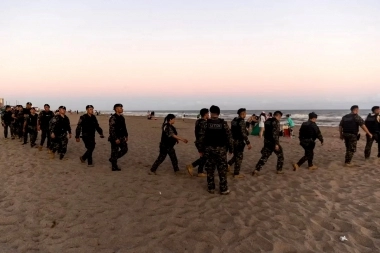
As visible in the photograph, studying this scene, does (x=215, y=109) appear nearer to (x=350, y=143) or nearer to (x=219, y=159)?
(x=219, y=159)

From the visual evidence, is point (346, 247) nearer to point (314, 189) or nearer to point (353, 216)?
point (353, 216)

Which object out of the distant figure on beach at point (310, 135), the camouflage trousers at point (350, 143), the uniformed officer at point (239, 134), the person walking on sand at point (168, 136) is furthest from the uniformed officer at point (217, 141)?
the camouflage trousers at point (350, 143)

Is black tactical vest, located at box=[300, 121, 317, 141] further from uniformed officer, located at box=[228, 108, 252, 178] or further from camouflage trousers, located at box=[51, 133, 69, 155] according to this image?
camouflage trousers, located at box=[51, 133, 69, 155]

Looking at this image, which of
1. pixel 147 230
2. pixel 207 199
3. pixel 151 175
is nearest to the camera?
pixel 147 230

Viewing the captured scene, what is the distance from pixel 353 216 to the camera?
17.3 ft

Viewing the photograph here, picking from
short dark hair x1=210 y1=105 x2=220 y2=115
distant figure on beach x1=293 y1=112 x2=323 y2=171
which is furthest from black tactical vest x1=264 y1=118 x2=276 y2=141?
short dark hair x1=210 y1=105 x2=220 y2=115

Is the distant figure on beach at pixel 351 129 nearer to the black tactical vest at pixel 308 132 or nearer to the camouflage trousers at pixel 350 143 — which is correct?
the camouflage trousers at pixel 350 143

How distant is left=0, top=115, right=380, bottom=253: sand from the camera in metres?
4.38

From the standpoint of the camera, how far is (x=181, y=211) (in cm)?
556

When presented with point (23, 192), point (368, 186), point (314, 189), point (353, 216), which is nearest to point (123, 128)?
point (23, 192)

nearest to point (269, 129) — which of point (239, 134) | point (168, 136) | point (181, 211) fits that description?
point (239, 134)

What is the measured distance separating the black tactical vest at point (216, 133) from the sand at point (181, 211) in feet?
4.27

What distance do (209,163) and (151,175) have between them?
8.14 feet

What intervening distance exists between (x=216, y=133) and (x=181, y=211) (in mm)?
1965
